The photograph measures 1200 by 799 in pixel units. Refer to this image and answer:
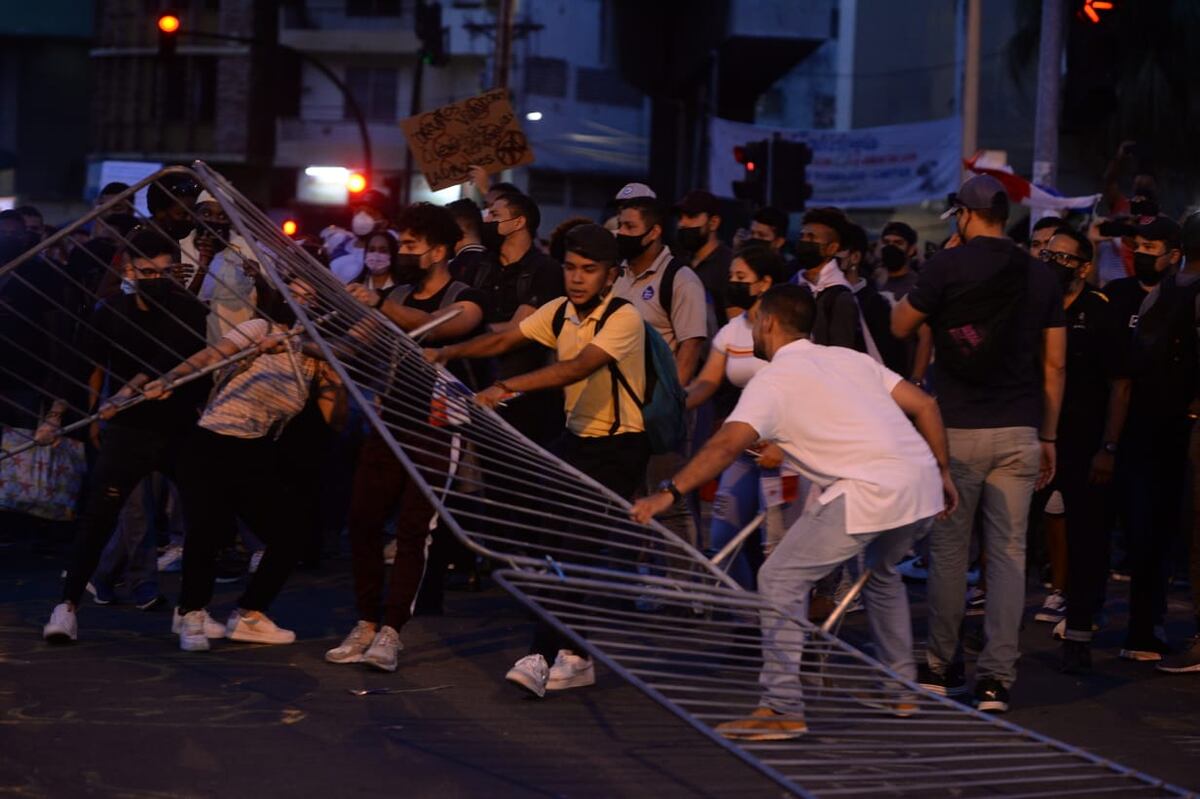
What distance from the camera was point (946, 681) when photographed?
7.40 meters

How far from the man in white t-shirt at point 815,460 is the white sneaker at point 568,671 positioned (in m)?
1.08

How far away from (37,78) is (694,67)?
28.0m

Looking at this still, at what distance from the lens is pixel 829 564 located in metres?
6.35

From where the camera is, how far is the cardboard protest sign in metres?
10.8

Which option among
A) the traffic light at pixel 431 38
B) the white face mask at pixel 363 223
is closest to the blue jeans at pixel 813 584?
the white face mask at pixel 363 223

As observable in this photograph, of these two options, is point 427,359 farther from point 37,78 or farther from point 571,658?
point 37,78

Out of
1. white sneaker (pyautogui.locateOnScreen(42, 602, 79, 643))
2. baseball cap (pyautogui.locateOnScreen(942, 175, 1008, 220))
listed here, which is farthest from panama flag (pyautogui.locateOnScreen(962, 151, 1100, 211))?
white sneaker (pyautogui.locateOnScreen(42, 602, 79, 643))

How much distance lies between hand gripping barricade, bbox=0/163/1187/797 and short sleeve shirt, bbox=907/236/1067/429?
1124mm

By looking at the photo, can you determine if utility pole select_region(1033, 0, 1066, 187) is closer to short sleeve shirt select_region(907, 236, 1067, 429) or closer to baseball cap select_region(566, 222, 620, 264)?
short sleeve shirt select_region(907, 236, 1067, 429)

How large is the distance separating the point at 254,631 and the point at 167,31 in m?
21.9

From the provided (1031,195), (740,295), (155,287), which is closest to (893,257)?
(1031,195)

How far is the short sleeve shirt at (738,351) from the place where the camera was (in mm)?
8203

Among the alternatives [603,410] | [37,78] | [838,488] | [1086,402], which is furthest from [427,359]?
[37,78]

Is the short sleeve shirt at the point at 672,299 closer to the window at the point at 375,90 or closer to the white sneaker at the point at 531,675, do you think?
the white sneaker at the point at 531,675
